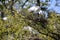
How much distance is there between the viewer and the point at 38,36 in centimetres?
498

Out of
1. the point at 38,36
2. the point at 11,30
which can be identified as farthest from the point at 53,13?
the point at 11,30

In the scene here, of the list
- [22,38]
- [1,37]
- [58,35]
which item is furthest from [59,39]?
[1,37]

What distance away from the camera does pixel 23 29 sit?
16.7ft

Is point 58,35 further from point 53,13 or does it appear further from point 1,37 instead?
point 1,37

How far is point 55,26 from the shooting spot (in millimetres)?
5082

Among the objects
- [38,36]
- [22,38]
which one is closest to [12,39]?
[22,38]

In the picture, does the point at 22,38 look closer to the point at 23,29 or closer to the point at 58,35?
the point at 23,29

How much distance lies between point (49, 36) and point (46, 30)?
17 centimetres

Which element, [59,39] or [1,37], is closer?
[59,39]

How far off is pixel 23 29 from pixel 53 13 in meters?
0.79

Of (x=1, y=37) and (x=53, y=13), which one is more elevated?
(x=53, y=13)

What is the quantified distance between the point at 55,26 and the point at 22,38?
Answer: 79 centimetres

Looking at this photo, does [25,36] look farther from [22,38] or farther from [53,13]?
[53,13]

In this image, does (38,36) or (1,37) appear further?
(1,37)
